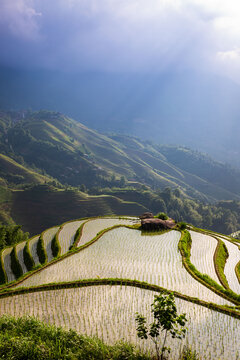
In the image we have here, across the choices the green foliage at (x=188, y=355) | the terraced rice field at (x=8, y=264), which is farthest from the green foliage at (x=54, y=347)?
the terraced rice field at (x=8, y=264)

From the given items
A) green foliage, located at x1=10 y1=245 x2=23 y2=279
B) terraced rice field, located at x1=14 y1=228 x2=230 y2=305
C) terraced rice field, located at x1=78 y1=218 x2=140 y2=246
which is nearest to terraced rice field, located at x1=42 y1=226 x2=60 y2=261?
green foliage, located at x1=10 y1=245 x2=23 y2=279

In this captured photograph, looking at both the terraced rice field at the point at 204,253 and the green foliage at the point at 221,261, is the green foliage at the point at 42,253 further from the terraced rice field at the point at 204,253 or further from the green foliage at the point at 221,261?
the green foliage at the point at 221,261

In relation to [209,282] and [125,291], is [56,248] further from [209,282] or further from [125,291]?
[209,282]

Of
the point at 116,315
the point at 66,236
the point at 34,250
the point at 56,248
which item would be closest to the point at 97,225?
the point at 66,236

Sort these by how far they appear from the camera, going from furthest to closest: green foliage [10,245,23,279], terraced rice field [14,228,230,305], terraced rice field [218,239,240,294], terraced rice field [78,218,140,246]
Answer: terraced rice field [78,218,140,246] < green foliage [10,245,23,279] < terraced rice field [218,239,240,294] < terraced rice field [14,228,230,305]

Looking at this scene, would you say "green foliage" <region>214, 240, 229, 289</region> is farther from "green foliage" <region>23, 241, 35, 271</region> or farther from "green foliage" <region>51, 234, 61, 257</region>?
"green foliage" <region>23, 241, 35, 271</region>

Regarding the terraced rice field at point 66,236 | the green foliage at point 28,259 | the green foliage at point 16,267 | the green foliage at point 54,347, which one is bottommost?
the green foliage at point 54,347

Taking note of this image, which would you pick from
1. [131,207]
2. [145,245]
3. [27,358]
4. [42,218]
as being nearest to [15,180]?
[42,218]

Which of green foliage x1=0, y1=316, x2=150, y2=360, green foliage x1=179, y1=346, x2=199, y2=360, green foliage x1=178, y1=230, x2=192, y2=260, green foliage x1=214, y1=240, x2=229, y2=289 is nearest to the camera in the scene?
green foliage x1=0, y1=316, x2=150, y2=360
